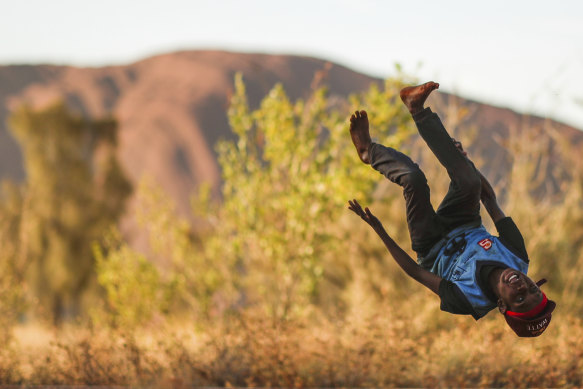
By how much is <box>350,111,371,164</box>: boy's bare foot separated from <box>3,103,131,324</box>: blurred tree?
16.9 metres

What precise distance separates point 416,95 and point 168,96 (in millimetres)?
80113

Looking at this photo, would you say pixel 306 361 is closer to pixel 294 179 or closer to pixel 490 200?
pixel 294 179

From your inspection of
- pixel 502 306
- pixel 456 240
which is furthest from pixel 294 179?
pixel 502 306

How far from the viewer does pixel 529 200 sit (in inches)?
490

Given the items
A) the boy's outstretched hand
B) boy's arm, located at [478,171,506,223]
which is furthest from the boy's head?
the boy's outstretched hand

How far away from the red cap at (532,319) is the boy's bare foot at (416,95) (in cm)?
137

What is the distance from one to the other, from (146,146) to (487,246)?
238 feet

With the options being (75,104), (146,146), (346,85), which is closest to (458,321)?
(146,146)

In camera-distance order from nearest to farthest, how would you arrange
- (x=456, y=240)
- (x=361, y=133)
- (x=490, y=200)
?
(x=456, y=240) < (x=361, y=133) < (x=490, y=200)

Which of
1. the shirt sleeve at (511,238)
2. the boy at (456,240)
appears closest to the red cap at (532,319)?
the boy at (456,240)

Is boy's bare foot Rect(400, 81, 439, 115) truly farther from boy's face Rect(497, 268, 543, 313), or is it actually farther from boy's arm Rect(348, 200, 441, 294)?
boy's face Rect(497, 268, 543, 313)

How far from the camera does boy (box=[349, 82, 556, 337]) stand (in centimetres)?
389

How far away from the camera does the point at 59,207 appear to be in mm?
20734

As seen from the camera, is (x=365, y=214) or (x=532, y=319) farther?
(x=365, y=214)
